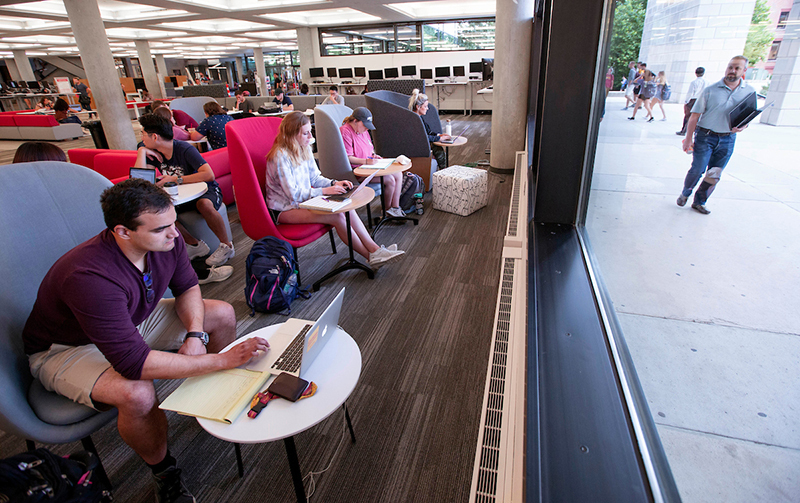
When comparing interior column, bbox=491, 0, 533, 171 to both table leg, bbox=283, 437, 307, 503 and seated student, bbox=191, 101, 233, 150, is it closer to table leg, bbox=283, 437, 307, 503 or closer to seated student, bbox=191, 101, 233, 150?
seated student, bbox=191, 101, 233, 150

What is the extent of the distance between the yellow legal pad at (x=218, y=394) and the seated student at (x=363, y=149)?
253 cm

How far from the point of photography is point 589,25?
155cm

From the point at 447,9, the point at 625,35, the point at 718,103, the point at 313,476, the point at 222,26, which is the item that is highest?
the point at 222,26

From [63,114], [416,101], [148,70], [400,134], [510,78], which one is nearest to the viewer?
[400,134]

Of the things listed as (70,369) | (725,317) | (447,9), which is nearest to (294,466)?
(70,369)

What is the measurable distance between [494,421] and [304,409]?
0.55 meters

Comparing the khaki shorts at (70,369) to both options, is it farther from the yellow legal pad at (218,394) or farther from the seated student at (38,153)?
the seated student at (38,153)

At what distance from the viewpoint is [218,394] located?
44.6 inches

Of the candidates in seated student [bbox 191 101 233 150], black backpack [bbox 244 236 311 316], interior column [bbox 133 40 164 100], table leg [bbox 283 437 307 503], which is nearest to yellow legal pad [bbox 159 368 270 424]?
table leg [bbox 283 437 307 503]

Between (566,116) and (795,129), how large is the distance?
1366 millimetres

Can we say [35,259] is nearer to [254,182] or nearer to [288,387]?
[288,387]

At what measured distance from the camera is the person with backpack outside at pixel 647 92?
0.94 m

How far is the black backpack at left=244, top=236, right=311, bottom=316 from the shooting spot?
245cm

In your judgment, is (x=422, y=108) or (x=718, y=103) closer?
(x=718, y=103)
